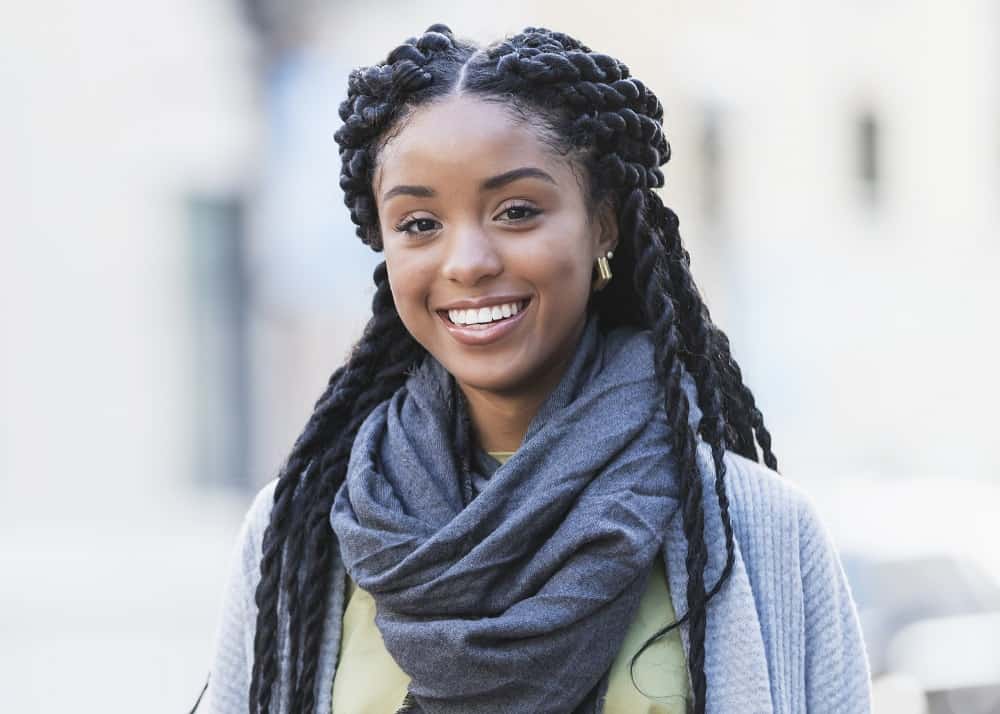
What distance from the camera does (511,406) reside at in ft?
9.04

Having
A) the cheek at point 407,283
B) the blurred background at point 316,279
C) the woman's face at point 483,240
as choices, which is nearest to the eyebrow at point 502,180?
the woman's face at point 483,240

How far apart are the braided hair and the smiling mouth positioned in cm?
23

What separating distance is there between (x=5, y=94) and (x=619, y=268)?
27.2 ft

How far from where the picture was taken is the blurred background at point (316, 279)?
27.2 ft

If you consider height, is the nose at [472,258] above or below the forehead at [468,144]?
below

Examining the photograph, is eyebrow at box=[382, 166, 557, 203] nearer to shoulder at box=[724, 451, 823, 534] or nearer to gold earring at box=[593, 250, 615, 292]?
gold earring at box=[593, 250, 615, 292]

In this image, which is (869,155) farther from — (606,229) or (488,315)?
(488,315)

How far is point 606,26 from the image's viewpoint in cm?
1255

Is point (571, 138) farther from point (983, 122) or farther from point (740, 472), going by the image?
point (983, 122)

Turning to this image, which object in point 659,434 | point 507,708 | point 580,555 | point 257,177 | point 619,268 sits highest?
point 257,177

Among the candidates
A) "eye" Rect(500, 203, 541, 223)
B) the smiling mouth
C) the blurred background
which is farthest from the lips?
the blurred background

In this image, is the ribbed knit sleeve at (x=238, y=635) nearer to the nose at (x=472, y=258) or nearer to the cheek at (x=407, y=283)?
the cheek at (x=407, y=283)

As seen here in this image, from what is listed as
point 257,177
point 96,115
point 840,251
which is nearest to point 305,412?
Result: point 257,177

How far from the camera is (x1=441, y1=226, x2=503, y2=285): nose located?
2508 mm
